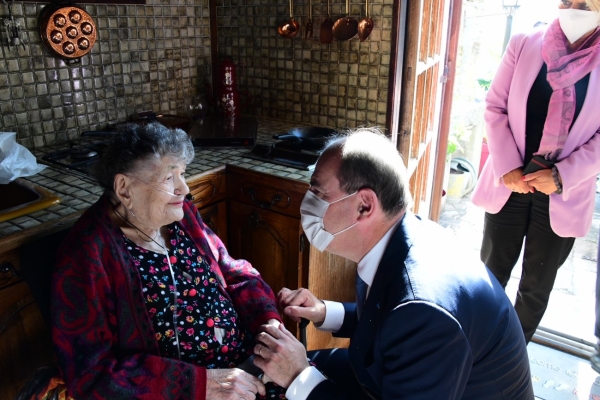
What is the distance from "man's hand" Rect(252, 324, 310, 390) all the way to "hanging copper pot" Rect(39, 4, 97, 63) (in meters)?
1.44

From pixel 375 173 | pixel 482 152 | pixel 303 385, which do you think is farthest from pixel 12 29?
pixel 482 152

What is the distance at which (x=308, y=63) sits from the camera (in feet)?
7.72

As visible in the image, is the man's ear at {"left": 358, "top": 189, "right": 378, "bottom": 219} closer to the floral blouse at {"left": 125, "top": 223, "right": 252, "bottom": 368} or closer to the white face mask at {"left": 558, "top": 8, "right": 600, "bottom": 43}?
the floral blouse at {"left": 125, "top": 223, "right": 252, "bottom": 368}

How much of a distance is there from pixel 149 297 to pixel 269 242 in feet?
2.49

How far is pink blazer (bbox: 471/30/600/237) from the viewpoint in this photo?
1.73 m

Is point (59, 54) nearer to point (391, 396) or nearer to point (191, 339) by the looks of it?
point (191, 339)

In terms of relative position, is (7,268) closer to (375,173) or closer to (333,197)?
(333,197)

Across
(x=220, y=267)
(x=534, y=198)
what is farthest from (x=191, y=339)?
(x=534, y=198)

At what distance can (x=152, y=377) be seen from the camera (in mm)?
1146

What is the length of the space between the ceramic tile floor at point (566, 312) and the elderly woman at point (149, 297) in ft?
4.75

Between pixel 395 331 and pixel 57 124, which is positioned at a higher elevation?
pixel 57 124

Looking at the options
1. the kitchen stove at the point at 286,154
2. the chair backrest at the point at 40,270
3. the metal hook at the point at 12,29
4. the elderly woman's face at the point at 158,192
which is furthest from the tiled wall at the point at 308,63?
the chair backrest at the point at 40,270

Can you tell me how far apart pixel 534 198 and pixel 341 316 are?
994mm

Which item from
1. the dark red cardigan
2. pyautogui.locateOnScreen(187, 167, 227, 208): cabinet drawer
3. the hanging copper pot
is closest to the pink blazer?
pyautogui.locateOnScreen(187, 167, 227, 208): cabinet drawer
